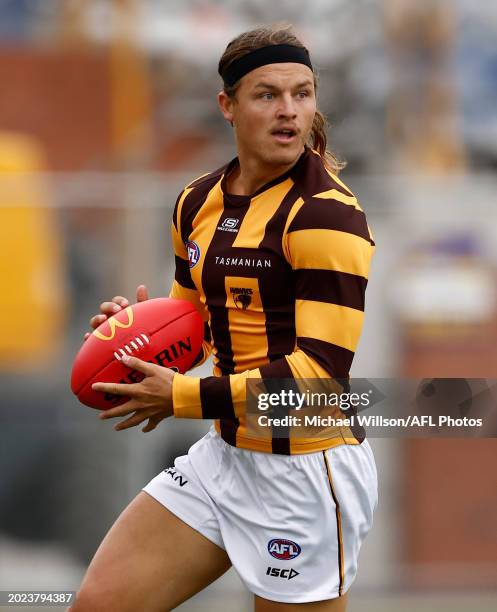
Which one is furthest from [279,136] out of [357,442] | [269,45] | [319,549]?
[319,549]

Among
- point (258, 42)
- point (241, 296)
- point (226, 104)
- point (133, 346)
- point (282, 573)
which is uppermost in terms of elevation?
point (258, 42)

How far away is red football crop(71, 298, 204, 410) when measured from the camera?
10.0 ft

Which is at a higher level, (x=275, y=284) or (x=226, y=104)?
(x=226, y=104)

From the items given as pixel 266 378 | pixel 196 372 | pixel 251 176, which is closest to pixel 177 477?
pixel 266 378

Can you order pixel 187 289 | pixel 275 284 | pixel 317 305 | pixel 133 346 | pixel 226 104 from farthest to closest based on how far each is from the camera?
pixel 187 289 < pixel 226 104 < pixel 133 346 < pixel 275 284 < pixel 317 305

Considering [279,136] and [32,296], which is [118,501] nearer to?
[32,296]

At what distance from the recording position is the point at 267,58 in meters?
3.03

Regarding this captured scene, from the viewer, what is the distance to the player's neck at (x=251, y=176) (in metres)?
3.08

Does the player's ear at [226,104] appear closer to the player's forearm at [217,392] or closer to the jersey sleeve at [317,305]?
the jersey sleeve at [317,305]

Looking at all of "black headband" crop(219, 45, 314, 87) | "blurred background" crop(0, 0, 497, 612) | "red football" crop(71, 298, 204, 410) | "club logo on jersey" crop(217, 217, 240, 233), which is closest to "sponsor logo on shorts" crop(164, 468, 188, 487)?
"red football" crop(71, 298, 204, 410)

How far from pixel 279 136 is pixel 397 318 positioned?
2994 mm

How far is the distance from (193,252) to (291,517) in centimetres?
74

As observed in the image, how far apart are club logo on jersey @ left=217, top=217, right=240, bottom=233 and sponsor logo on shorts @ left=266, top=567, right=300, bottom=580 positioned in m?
0.87

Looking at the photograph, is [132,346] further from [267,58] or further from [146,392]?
[267,58]
